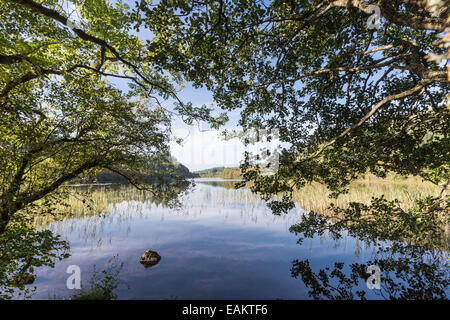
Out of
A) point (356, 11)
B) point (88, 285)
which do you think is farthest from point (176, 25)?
point (88, 285)

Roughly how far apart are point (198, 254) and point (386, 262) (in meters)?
10.2

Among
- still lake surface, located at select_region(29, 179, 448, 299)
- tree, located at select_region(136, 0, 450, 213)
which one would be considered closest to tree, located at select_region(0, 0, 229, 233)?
tree, located at select_region(136, 0, 450, 213)

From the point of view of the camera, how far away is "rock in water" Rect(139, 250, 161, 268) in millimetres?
10111

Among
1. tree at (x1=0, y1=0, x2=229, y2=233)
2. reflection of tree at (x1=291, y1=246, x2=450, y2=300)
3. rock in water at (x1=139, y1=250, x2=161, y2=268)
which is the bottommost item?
rock in water at (x1=139, y1=250, x2=161, y2=268)

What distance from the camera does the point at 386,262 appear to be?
840cm

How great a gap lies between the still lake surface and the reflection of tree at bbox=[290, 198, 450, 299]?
552mm

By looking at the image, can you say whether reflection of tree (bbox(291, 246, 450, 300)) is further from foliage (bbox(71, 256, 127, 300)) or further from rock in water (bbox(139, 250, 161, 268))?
foliage (bbox(71, 256, 127, 300))

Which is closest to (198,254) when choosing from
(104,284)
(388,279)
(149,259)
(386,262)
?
(149,259)

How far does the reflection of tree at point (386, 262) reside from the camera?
18.6 ft

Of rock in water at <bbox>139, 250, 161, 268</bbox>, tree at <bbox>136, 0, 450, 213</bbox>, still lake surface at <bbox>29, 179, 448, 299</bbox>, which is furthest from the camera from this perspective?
rock in water at <bbox>139, 250, 161, 268</bbox>

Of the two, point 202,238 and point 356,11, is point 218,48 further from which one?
point 202,238

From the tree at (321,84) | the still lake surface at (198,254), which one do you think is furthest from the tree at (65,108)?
the still lake surface at (198,254)

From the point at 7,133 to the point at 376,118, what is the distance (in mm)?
13685

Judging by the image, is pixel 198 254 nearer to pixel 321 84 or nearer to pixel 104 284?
pixel 104 284
